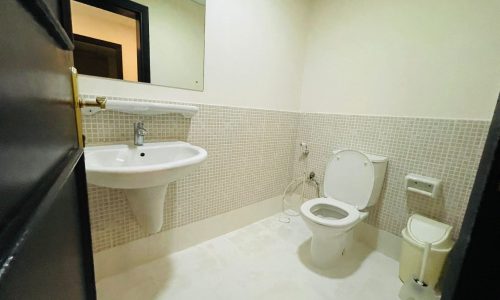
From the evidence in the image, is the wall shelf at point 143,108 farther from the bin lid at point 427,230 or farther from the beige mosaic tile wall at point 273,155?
the bin lid at point 427,230

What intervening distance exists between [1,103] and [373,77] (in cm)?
193

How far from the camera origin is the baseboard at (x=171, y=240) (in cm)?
129

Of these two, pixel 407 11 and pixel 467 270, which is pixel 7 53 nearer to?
pixel 467 270

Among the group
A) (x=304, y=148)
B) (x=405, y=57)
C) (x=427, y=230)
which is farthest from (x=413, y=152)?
(x=304, y=148)

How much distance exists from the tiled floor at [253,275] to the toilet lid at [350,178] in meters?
0.45

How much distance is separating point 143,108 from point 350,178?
1.52 meters

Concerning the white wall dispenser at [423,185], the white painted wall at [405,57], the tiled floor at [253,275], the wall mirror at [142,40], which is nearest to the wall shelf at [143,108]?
the wall mirror at [142,40]

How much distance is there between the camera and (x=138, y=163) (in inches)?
47.1

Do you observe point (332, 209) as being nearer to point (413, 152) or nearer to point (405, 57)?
point (413, 152)

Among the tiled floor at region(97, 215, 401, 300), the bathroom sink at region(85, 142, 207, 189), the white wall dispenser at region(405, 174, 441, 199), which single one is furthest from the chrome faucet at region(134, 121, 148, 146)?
the white wall dispenser at region(405, 174, 441, 199)

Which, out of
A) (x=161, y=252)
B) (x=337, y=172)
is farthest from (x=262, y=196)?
(x=161, y=252)

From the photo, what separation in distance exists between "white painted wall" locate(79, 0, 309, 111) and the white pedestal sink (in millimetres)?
324

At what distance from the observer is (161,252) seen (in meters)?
1.50

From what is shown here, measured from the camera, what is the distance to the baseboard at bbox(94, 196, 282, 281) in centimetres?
129
